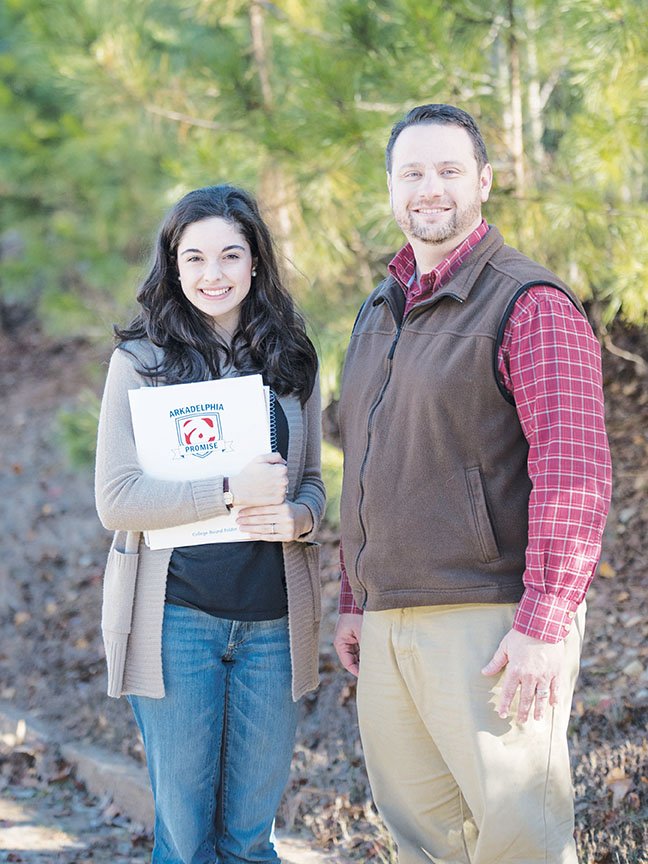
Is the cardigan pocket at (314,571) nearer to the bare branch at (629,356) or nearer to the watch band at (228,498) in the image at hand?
the watch band at (228,498)

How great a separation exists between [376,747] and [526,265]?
1.34m

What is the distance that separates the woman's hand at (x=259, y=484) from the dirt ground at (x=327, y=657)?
2.41ft

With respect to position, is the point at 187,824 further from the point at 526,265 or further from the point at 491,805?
the point at 526,265

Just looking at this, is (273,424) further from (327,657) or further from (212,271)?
(327,657)

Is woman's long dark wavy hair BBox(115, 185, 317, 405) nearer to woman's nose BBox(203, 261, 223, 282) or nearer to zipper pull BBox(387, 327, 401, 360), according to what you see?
woman's nose BBox(203, 261, 223, 282)

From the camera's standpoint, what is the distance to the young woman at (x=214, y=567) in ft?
8.39

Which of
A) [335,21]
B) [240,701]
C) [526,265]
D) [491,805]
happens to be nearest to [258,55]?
[335,21]

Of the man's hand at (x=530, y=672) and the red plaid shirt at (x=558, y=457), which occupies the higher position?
the red plaid shirt at (x=558, y=457)

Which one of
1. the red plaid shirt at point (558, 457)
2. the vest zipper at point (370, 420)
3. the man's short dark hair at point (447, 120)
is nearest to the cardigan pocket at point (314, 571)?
the vest zipper at point (370, 420)

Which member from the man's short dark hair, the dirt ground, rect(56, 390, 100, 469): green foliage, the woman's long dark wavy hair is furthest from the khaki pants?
rect(56, 390, 100, 469): green foliage

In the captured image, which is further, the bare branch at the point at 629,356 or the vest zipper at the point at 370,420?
the bare branch at the point at 629,356

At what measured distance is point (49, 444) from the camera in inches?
350

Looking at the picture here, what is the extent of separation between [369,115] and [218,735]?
284 centimetres

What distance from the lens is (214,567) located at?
8.51ft
